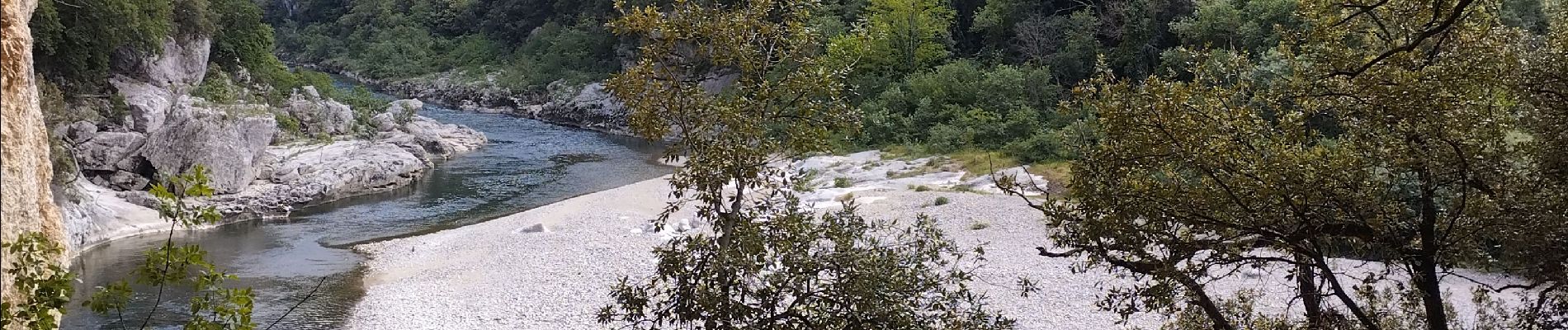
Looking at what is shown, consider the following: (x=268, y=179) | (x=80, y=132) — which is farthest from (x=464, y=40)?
(x=80, y=132)

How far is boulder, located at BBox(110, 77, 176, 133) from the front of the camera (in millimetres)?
29641

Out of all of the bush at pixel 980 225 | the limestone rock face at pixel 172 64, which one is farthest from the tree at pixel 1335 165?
the limestone rock face at pixel 172 64

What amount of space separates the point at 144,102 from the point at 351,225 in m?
8.67

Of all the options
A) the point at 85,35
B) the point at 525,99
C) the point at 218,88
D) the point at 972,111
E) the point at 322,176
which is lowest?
the point at 322,176

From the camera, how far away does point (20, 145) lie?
554 cm

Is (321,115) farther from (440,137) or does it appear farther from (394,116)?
(394,116)

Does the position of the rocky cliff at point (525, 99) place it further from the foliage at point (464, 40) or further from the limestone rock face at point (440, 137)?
the limestone rock face at point (440, 137)

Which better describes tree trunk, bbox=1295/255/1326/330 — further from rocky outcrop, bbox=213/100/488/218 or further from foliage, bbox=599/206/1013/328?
rocky outcrop, bbox=213/100/488/218

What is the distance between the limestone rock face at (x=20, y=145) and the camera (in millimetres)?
5242

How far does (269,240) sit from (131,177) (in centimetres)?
566

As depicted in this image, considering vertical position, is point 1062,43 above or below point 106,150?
above

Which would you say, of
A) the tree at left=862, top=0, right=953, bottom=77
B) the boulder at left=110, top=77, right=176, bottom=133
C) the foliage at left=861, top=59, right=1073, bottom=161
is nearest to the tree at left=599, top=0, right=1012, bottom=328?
the foliage at left=861, top=59, right=1073, bottom=161

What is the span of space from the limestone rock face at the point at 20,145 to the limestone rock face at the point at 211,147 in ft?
76.1

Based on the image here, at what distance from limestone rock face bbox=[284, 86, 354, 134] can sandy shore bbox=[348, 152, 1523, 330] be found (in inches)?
542
